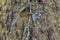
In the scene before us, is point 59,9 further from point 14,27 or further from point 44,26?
point 14,27

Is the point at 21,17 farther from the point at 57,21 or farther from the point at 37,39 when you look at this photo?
the point at 57,21

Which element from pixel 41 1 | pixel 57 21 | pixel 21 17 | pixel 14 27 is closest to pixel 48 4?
pixel 41 1

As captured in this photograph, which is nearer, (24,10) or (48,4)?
(24,10)

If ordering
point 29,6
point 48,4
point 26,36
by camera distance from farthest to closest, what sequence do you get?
point 48,4 → point 29,6 → point 26,36

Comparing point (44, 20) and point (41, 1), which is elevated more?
point (41, 1)

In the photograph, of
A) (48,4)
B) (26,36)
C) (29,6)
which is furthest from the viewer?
(48,4)

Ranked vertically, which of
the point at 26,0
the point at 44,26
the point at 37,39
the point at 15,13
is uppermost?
the point at 26,0

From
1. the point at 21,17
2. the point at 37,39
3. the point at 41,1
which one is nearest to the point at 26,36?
the point at 37,39
